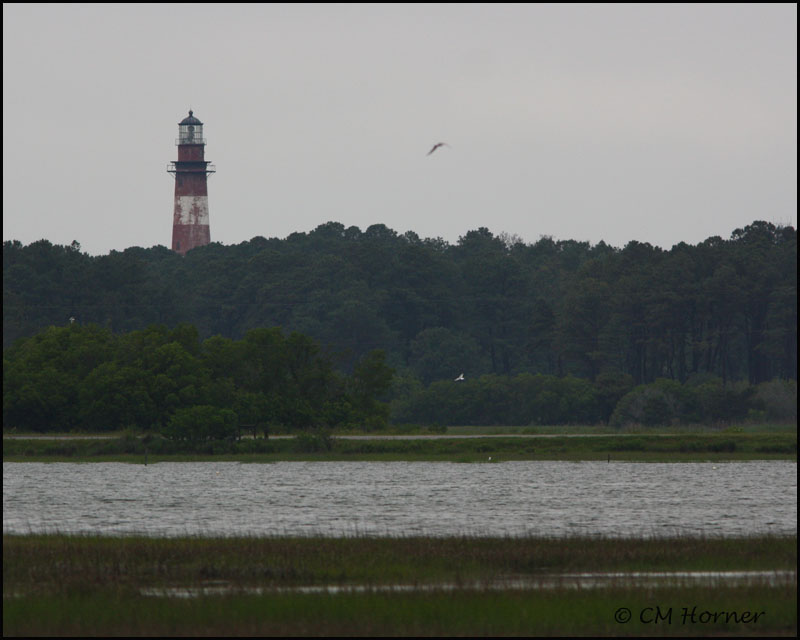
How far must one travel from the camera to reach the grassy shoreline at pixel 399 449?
90.6 metres

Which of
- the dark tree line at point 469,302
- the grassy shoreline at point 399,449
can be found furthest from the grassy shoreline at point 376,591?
the dark tree line at point 469,302

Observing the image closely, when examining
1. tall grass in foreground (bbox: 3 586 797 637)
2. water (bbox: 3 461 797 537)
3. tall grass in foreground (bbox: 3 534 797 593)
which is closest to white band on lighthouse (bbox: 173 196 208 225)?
water (bbox: 3 461 797 537)

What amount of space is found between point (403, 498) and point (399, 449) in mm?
29505

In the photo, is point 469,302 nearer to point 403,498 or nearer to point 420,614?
point 403,498

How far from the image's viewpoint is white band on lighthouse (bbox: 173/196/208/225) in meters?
179

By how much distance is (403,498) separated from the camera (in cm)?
6369

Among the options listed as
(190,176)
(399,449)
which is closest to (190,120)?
(190,176)

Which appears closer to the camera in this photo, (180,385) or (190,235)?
(180,385)

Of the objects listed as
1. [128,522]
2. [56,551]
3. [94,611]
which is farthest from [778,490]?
[94,611]

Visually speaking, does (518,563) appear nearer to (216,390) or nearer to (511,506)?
(511,506)

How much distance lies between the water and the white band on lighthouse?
93679 millimetres

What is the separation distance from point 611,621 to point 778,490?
145 feet

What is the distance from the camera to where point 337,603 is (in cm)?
2847

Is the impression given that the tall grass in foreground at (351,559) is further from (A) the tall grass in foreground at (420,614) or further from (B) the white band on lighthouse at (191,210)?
(B) the white band on lighthouse at (191,210)
